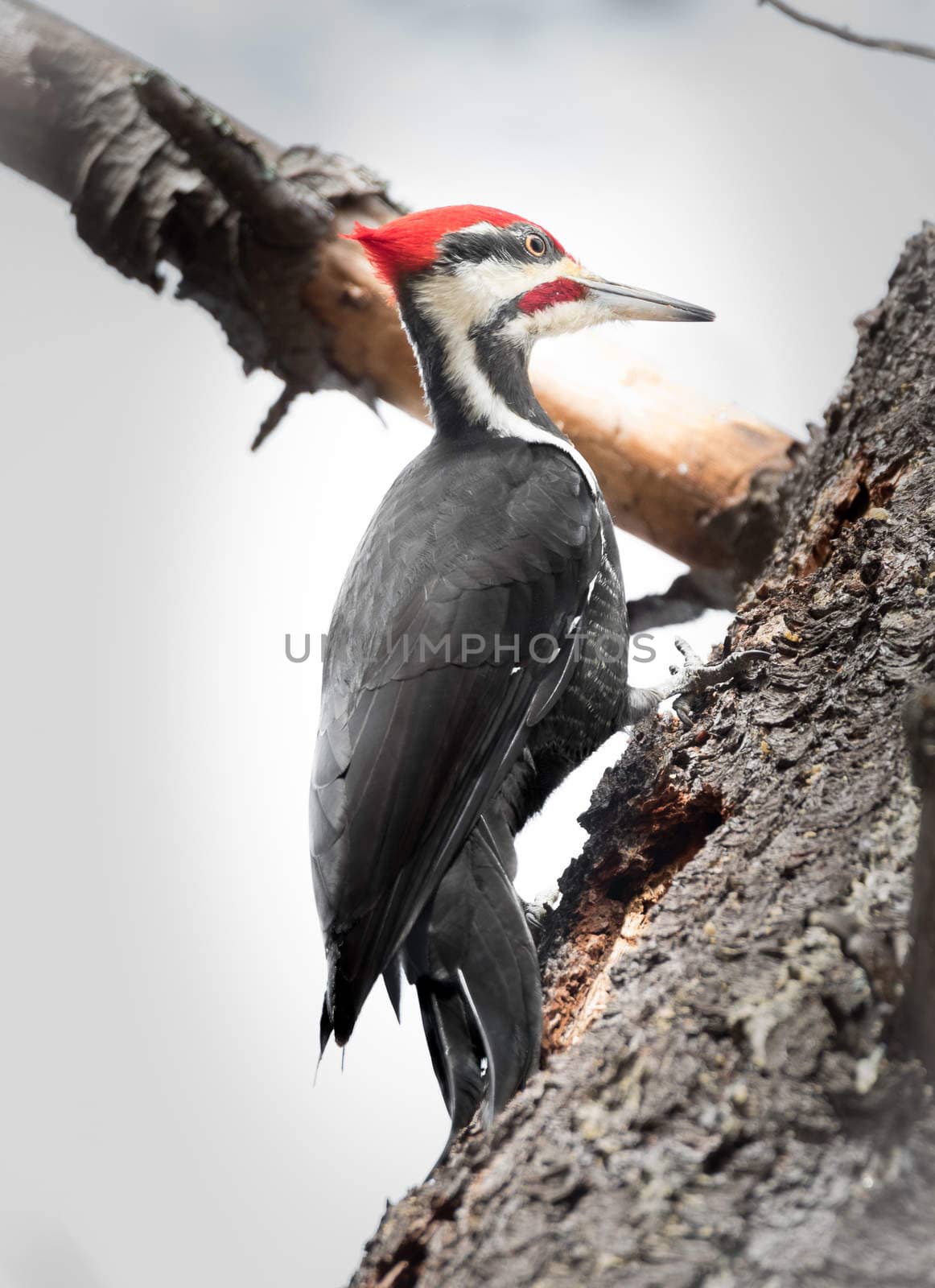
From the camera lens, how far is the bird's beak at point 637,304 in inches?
92.5

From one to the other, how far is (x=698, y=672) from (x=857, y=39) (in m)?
1.11

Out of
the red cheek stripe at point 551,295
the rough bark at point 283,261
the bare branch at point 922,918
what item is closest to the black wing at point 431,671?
the red cheek stripe at point 551,295

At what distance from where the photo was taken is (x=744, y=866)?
1231 mm

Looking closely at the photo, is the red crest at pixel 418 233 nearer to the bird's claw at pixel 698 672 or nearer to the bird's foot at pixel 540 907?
the bird's claw at pixel 698 672

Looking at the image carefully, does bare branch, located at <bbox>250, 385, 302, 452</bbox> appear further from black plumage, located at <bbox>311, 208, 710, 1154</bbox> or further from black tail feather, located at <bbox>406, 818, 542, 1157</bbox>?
black tail feather, located at <bbox>406, 818, 542, 1157</bbox>

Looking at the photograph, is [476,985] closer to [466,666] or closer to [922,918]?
[466,666]

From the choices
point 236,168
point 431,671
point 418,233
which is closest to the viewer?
point 431,671

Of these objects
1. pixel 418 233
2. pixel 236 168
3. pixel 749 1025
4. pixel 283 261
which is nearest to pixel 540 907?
pixel 749 1025

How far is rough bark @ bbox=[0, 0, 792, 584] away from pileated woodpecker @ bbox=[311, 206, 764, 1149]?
1.14 ft

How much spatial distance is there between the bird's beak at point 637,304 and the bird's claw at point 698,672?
29.7 inches

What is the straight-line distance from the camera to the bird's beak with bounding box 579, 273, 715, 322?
7.71ft

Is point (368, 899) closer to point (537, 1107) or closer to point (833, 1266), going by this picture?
point (537, 1107)

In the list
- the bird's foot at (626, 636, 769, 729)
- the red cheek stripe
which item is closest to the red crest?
the red cheek stripe

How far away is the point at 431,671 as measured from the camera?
173 centimetres
